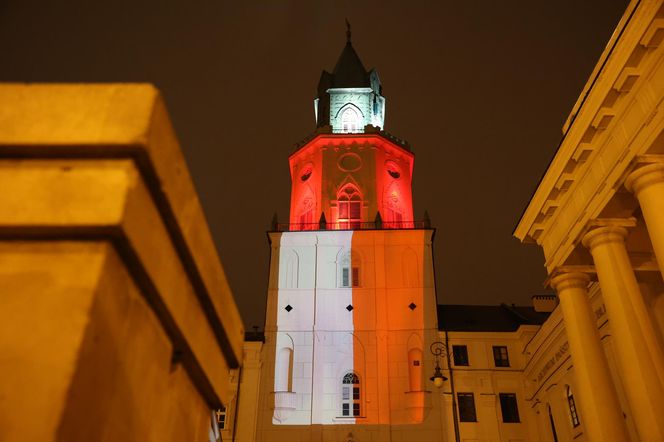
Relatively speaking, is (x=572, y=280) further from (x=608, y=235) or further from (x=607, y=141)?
(x=607, y=141)

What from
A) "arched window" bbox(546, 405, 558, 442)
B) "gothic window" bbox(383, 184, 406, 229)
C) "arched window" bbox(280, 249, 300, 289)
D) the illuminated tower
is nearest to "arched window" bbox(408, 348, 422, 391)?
the illuminated tower

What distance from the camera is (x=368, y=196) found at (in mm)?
43812

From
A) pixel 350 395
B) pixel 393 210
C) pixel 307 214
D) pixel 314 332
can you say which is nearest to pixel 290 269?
pixel 314 332

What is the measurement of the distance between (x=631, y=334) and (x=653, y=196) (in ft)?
11.4

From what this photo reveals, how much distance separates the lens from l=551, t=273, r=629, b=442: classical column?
1525 cm

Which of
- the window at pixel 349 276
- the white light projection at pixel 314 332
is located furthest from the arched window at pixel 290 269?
the window at pixel 349 276

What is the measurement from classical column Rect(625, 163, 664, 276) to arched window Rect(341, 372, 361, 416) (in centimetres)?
2473

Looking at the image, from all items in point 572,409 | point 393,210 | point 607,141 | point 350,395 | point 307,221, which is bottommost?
point 572,409

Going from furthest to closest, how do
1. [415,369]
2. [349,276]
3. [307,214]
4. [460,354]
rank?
[307,214], [349,276], [460,354], [415,369]

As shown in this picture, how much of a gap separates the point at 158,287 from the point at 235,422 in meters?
34.7

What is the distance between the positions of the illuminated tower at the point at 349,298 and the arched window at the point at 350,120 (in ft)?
5.78

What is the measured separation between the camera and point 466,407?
36.0 m

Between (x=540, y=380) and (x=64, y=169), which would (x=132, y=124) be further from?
(x=540, y=380)

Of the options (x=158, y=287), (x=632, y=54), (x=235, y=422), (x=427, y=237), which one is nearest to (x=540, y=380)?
(x=427, y=237)
